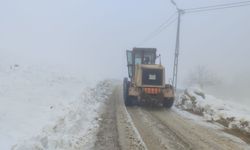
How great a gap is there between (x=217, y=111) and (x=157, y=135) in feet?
20.0

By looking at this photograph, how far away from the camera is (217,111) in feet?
52.9

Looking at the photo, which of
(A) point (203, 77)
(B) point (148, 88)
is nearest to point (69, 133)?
(B) point (148, 88)

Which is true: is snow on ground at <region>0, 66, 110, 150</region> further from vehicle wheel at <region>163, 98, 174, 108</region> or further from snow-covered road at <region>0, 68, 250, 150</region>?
vehicle wheel at <region>163, 98, 174, 108</region>

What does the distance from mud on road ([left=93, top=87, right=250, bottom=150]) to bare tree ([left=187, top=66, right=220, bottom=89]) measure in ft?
185

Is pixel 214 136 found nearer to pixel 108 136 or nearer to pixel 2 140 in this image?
pixel 108 136

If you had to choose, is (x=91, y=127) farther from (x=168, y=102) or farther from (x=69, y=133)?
(x=168, y=102)

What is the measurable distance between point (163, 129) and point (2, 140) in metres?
5.94

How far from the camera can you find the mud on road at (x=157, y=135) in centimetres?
948

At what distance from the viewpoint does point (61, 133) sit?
376 inches

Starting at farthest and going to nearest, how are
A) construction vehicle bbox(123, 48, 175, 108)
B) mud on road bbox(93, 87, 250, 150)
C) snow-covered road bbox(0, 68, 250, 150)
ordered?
construction vehicle bbox(123, 48, 175, 108), mud on road bbox(93, 87, 250, 150), snow-covered road bbox(0, 68, 250, 150)

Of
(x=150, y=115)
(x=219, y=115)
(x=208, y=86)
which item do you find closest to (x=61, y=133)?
(x=150, y=115)

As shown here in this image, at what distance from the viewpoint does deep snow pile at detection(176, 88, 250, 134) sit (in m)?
13.4

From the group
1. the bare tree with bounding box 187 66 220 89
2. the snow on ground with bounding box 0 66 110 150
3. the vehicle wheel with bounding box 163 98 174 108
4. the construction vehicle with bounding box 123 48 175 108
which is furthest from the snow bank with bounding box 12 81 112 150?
the bare tree with bounding box 187 66 220 89

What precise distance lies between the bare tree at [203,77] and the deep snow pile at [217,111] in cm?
4806
